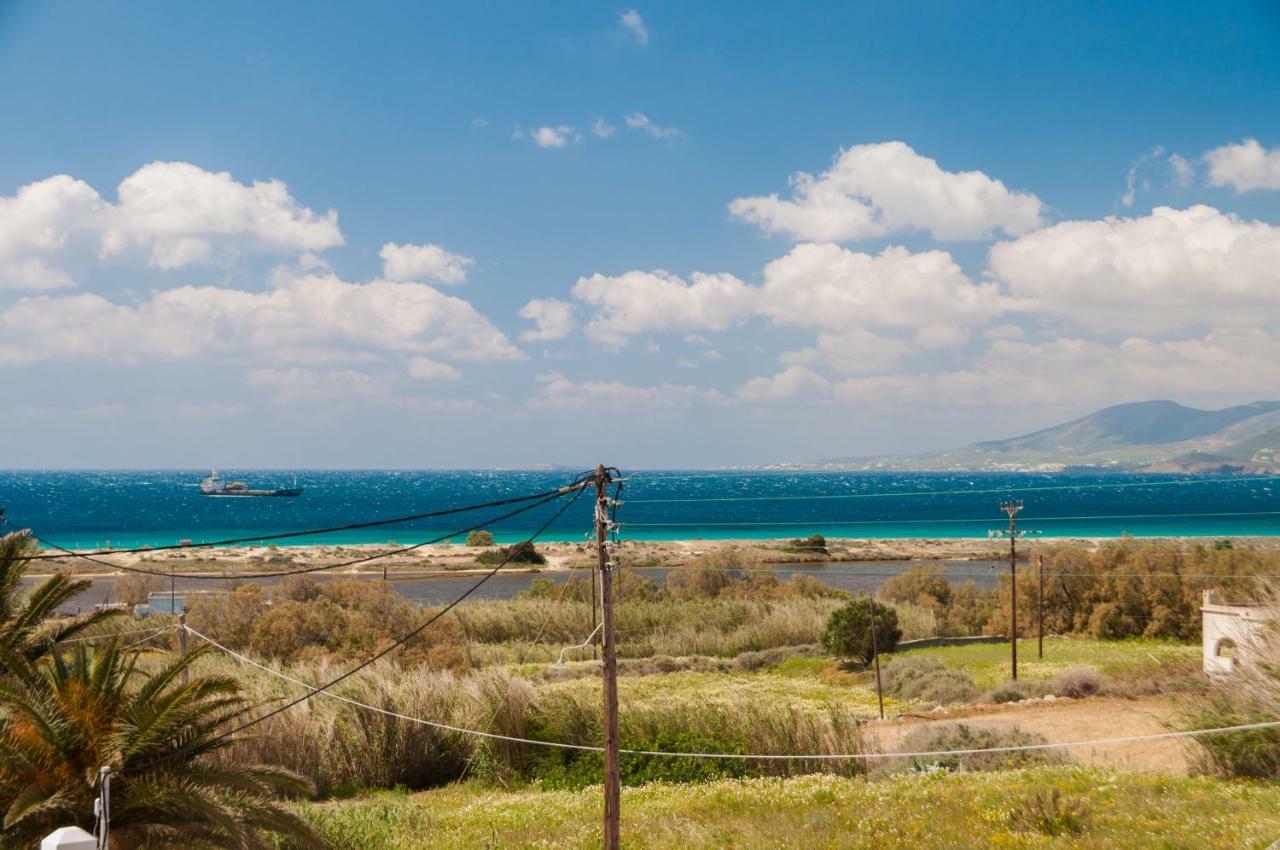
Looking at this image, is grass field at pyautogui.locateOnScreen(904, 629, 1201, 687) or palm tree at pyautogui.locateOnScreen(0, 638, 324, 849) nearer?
palm tree at pyautogui.locateOnScreen(0, 638, 324, 849)

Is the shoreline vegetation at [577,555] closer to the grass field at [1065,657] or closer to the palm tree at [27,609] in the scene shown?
the grass field at [1065,657]

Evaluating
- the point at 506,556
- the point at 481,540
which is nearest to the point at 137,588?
the point at 506,556

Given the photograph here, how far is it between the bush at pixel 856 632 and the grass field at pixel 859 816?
1727 cm

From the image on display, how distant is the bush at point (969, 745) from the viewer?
17.7 meters

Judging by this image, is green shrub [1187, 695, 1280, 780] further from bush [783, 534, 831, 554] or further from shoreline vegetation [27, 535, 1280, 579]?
bush [783, 534, 831, 554]

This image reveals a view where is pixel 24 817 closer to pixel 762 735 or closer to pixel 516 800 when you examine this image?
pixel 516 800

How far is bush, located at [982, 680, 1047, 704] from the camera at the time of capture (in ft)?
87.0

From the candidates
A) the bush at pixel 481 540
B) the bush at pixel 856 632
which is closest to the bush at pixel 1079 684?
the bush at pixel 856 632

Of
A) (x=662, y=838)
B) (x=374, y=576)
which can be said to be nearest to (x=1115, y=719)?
(x=662, y=838)

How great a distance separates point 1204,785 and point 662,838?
826cm

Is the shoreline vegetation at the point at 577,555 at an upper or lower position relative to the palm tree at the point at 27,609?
lower

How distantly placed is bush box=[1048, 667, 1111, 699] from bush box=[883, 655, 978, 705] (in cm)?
238

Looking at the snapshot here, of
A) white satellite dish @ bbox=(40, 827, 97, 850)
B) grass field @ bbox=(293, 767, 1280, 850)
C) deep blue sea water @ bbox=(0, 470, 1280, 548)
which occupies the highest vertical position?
white satellite dish @ bbox=(40, 827, 97, 850)

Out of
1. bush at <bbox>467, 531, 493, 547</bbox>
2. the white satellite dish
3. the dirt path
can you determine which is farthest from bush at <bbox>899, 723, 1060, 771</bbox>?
bush at <bbox>467, 531, 493, 547</bbox>
